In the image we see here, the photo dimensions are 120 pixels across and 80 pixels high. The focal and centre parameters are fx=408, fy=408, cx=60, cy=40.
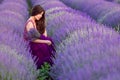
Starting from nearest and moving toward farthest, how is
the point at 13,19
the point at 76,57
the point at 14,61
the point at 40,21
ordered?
the point at 76,57
the point at 14,61
the point at 40,21
the point at 13,19

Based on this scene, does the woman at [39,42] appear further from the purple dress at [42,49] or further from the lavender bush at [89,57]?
the lavender bush at [89,57]

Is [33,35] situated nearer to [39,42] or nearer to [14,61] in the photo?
[39,42]

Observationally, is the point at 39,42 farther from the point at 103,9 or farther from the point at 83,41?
the point at 103,9

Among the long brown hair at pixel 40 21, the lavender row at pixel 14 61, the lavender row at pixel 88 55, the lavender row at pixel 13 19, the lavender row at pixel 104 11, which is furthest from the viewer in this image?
the lavender row at pixel 104 11

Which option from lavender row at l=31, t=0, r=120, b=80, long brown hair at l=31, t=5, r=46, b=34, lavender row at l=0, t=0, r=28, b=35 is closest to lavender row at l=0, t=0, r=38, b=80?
lavender row at l=31, t=0, r=120, b=80

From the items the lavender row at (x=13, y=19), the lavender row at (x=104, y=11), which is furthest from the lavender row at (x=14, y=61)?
the lavender row at (x=104, y=11)

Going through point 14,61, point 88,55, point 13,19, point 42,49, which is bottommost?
point 42,49

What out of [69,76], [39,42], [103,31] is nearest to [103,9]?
[39,42]

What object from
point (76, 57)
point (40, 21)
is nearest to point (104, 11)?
point (40, 21)

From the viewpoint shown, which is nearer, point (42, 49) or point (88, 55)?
point (88, 55)

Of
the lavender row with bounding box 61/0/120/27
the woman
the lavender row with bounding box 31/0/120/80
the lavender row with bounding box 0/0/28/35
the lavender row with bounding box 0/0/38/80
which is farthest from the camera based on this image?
the lavender row with bounding box 61/0/120/27

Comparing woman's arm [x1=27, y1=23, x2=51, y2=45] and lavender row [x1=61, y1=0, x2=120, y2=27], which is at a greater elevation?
woman's arm [x1=27, y1=23, x2=51, y2=45]

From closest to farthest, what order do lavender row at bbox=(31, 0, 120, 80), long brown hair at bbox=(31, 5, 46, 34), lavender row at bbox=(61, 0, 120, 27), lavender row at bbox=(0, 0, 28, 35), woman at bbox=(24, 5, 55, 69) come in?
lavender row at bbox=(31, 0, 120, 80), woman at bbox=(24, 5, 55, 69), long brown hair at bbox=(31, 5, 46, 34), lavender row at bbox=(0, 0, 28, 35), lavender row at bbox=(61, 0, 120, 27)

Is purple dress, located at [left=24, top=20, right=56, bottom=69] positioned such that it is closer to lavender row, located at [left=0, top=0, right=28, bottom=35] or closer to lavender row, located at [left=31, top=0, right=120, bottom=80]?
lavender row, located at [left=31, top=0, right=120, bottom=80]
